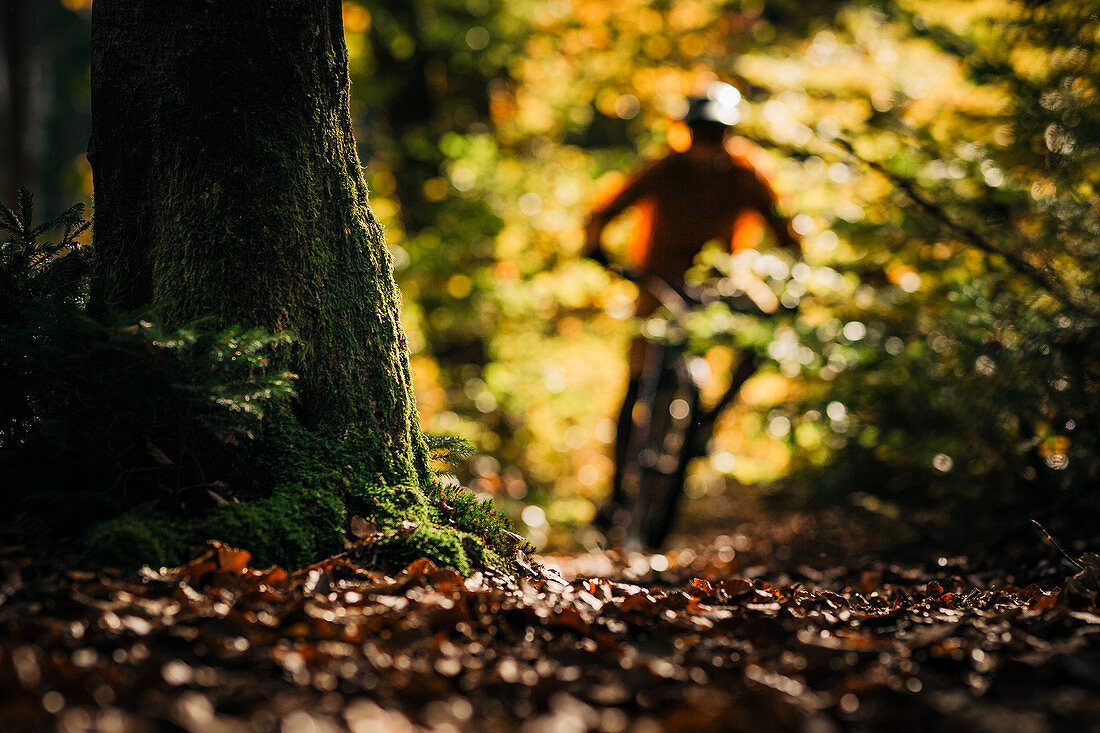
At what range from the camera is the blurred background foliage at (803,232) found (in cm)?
378

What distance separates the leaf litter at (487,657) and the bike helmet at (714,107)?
406cm

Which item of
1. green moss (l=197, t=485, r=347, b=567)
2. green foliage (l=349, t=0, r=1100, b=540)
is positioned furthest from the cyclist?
green moss (l=197, t=485, r=347, b=567)

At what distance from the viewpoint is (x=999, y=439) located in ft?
13.5

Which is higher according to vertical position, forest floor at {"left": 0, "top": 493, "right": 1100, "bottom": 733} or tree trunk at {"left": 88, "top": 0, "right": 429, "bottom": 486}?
tree trunk at {"left": 88, "top": 0, "right": 429, "bottom": 486}

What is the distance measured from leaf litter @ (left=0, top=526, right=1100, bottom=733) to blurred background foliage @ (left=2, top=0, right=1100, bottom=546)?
6.33 ft

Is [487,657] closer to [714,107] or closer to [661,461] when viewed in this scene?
[661,461]

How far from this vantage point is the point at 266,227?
237cm

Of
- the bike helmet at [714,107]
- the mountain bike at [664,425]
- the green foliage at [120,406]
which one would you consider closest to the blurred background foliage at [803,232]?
the bike helmet at [714,107]

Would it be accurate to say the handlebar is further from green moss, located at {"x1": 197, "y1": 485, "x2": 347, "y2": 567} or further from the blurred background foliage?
green moss, located at {"x1": 197, "y1": 485, "x2": 347, "y2": 567}

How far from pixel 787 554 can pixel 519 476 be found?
14.2ft

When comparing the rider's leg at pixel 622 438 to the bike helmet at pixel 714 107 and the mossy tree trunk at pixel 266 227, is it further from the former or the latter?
the mossy tree trunk at pixel 266 227

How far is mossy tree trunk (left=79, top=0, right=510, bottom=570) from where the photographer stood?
2.32 m

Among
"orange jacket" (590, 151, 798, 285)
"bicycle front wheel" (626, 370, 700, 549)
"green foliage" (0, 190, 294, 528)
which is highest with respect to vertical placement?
"orange jacket" (590, 151, 798, 285)

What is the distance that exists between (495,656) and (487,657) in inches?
0.9
